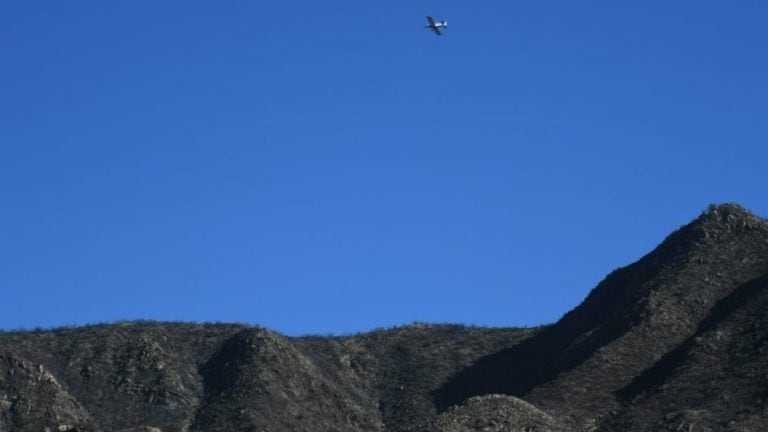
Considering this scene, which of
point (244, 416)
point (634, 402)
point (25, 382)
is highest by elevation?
point (25, 382)

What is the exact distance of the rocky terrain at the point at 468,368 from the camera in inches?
3504

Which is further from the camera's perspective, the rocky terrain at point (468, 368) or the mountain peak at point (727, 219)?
the mountain peak at point (727, 219)

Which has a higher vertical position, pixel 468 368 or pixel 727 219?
pixel 727 219

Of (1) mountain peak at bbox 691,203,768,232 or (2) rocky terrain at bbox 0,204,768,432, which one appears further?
(1) mountain peak at bbox 691,203,768,232

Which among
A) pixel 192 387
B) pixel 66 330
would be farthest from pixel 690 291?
pixel 66 330

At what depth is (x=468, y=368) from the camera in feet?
361

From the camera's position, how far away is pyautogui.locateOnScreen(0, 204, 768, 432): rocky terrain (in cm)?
8900

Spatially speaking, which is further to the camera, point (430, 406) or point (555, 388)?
point (430, 406)

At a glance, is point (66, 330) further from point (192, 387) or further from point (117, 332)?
point (192, 387)

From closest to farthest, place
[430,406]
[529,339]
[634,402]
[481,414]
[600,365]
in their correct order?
1. [481,414]
2. [634,402]
3. [600,365]
4. [430,406]
5. [529,339]

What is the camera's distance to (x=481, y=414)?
85.0 metres

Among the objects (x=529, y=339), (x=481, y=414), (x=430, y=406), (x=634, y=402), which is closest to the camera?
(x=481, y=414)

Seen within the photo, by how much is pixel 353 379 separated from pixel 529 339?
13.0 meters

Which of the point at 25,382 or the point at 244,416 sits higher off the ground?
the point at 25,382
